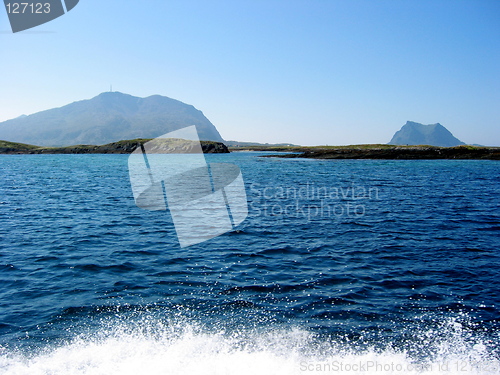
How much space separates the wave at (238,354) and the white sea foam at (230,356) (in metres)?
0.02

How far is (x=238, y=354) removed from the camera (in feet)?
26.3

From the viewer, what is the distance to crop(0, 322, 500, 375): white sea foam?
7508 millimetres

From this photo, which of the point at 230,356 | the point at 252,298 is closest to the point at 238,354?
the point at 230,356

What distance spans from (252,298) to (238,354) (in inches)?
120

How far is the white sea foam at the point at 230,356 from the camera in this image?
7.51 m

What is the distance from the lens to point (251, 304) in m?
10.6

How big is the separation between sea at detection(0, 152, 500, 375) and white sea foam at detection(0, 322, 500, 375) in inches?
1.4

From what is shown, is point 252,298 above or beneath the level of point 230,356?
above

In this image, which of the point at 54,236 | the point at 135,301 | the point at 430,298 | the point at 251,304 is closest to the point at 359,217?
the point at 430,298

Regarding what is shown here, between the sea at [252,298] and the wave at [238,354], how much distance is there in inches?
1.4

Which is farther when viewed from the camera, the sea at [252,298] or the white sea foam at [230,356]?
the sea at [252,298]

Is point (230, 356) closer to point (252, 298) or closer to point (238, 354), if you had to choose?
point (238, 354)

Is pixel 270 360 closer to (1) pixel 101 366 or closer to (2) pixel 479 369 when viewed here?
(1) pixel 101 366

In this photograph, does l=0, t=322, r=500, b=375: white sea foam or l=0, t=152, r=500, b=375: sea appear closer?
l=0, t=322, r=500, b=375: white sea foam
